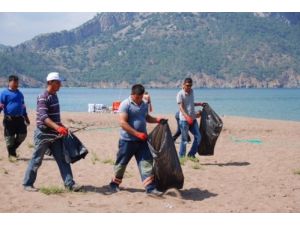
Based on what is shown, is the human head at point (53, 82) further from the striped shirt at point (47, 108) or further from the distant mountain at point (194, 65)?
the distant mountain at point (194, 65)

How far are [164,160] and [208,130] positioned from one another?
10.5ft

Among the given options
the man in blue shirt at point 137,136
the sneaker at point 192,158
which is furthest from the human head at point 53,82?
the sneaker at point 192,158

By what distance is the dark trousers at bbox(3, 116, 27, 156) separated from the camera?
1002cm

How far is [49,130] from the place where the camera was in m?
7.13

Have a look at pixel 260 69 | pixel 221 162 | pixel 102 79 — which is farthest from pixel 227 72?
pixel 221 162

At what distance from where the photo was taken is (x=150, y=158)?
729 cm

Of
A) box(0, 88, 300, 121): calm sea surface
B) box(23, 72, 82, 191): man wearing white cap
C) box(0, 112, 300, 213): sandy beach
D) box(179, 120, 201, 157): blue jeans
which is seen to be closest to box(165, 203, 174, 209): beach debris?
box(0, 112, 300, 213): sandy beach

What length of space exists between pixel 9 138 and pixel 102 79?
181 meters

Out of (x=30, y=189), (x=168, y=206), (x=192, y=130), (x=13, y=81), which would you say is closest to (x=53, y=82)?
(x=30, y=189)

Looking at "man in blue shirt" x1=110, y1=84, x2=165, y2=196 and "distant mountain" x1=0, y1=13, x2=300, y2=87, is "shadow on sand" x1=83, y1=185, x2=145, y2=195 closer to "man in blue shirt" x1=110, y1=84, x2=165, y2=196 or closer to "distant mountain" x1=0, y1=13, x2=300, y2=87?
"man in blue shirt" x1=110, y1=84, x2=165, y2=196

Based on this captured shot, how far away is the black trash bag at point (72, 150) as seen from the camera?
7160mm

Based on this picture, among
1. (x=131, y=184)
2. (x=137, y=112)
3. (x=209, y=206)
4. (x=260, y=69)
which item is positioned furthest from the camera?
(x=260, y=69)

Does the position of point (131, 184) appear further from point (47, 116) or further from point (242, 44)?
point (242, 44)

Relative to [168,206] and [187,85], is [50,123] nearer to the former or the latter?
[168,206]
